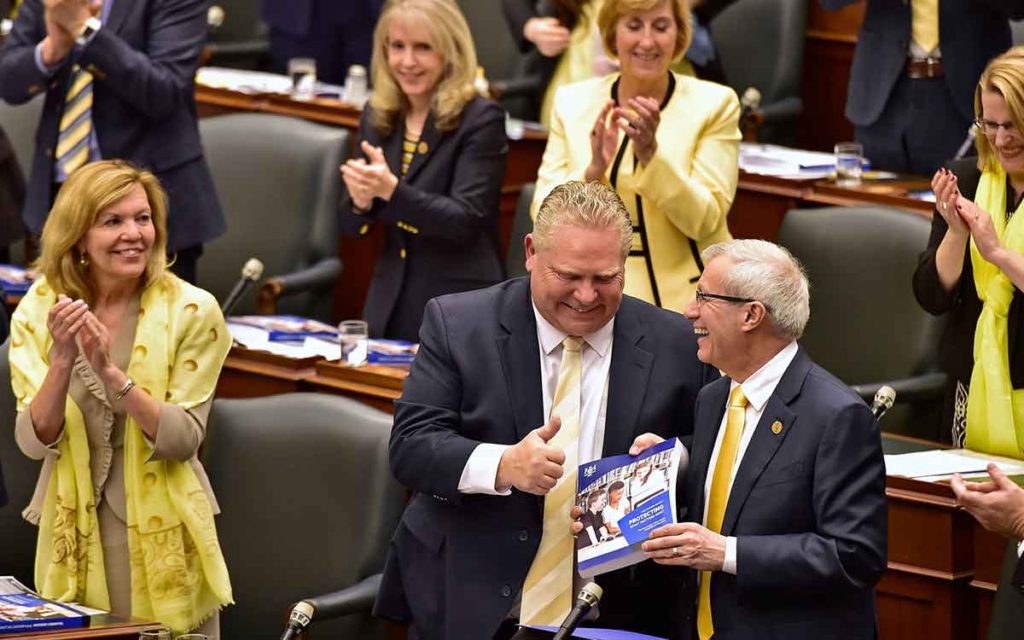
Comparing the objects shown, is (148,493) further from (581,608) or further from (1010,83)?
(1010,83)

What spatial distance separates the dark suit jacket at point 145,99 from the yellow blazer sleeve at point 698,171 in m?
1.31

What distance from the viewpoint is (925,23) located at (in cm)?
591

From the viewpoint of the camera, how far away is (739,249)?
3.57 metres

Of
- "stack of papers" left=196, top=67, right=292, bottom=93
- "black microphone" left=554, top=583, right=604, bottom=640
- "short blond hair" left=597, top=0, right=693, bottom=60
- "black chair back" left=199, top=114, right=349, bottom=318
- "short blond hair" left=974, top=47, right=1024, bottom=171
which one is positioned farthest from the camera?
"stack of papers" left=196, top=67, right=292, bottom=93

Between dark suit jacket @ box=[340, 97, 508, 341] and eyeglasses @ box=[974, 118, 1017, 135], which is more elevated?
eyeglasses @ box=[974, 118, 1017, 135]

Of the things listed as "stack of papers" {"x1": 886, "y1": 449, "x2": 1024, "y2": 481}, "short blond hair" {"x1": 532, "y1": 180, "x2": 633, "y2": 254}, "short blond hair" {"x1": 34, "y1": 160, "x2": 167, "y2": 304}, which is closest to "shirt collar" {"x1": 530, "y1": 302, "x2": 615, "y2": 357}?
"short blond hair" {"x1": 532, "y1": 180, "x2": 633, "y2": 254}

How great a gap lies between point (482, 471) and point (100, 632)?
2.66 ft

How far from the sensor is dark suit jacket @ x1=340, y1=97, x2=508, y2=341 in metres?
5.38

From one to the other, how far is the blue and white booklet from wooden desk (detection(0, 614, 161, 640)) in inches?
34.3

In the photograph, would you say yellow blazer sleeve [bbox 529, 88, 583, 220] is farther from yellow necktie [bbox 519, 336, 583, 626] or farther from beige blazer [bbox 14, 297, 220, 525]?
yellow necktie [bbox 519, 336, 583, 626]

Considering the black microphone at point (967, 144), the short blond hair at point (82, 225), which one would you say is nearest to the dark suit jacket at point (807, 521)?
the short blond hair at point (82, 225)

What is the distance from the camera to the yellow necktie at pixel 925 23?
5.89 metres

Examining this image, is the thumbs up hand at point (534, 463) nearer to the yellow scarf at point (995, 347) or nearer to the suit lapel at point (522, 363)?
the suit lapel at point (522, 363)

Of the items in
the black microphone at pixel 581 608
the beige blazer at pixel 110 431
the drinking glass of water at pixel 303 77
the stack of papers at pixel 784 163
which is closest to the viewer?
the black microphone at pixel 581 608
